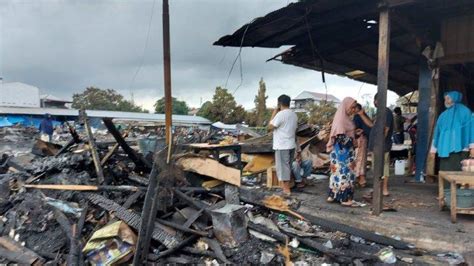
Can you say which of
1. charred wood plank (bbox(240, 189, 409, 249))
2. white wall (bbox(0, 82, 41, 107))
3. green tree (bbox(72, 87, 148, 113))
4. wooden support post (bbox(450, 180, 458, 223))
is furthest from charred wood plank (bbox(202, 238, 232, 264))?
green tree (bbox(72, 87, 148, 113))

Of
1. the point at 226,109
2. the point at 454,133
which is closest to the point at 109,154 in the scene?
the point at 454,133

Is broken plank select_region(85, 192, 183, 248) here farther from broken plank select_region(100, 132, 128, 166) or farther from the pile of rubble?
broken plank select_region(100, 132, 128, 166)

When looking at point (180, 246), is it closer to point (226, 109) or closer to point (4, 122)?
point (4, 122)

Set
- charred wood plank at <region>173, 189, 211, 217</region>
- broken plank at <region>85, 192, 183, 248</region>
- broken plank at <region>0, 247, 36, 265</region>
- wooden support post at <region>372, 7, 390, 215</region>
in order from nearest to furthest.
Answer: broken plank at <region>0, 247, 36, 265</region> < broken plank at <region>85, 192, 183, 248</region> < charred wood plank at <region>173, 189, 211, 217</region> < wooden support post at <region>372, 7, 390, 215</region>

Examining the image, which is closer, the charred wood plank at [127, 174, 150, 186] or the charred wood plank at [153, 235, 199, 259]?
the charred wood plank at [153, 235, 199, 259]

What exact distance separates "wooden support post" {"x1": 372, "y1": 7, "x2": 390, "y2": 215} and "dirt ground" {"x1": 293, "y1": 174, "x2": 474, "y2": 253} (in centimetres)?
28

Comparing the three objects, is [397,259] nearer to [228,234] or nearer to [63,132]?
[228,234]

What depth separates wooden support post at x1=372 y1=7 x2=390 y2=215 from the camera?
4652mm

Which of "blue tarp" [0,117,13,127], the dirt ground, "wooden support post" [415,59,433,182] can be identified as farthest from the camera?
"blue tarp" [0,117,13,127]

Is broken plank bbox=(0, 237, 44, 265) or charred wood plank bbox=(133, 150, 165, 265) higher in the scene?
charred wood plank bbox=(133, 150, 165, 265)

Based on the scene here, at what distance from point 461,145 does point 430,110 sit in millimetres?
2734

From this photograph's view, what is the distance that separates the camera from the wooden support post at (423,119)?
728 centimetres

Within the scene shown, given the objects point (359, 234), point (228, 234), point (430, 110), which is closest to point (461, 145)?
point (359, 234)

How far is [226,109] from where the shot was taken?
40.9 m
